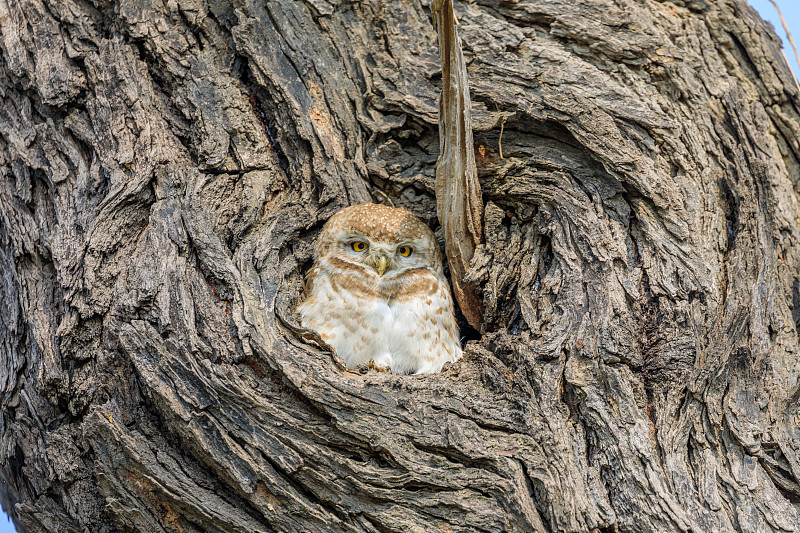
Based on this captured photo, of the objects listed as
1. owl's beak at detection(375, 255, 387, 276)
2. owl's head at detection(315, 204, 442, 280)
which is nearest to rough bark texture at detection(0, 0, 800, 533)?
owl's head at detection(315, 204, 442, 280)

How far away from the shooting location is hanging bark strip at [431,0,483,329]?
2967mm

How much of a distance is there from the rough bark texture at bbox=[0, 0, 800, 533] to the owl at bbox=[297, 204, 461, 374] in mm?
149

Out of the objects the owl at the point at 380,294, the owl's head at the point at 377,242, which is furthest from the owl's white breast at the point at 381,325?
the owl's head at the point at 377,242

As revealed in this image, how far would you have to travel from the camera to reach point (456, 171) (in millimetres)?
3193

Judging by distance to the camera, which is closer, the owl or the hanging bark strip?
the hanging bark strip

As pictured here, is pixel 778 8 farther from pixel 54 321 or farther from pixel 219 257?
pixel 54 321

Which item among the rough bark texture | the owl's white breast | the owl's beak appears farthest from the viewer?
the owl's beak

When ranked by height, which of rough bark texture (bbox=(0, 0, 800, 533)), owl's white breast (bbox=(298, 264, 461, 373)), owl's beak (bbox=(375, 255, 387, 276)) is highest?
rough bark texture (bbox=(0, 0, 800, 533))

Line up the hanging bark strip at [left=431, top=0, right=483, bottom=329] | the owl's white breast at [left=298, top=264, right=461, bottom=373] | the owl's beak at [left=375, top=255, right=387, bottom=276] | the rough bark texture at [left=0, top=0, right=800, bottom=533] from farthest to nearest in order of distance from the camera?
the owl's beak at [left=375, top=255, right=387, bottom=276] < the owl's white breast at [left=298, top=264, right=461, bottom=373] < the hanging bark strip at [left=431, top=0, right=483, bottom=329] < the rough bark texture at [left=0, top=0, right=800, bottom=533]

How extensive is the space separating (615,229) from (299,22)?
1.92 meters

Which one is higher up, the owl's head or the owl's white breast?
the owl's head

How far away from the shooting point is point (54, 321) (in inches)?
116

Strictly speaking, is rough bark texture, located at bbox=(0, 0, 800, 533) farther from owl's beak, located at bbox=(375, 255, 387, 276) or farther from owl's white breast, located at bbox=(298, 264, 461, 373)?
owl's beak, located at bbox=(375, 255, 387, 276)

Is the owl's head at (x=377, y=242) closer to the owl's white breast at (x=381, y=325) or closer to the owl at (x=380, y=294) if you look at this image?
the owl at (x=380, y=294)
